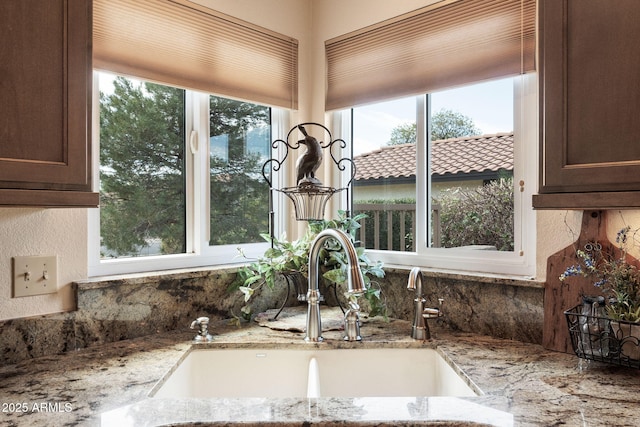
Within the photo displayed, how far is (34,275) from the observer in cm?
134

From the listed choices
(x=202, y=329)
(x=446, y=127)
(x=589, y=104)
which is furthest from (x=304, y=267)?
(x=589, y=104)

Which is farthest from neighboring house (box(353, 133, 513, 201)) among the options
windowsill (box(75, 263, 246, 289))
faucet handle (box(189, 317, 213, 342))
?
faucet handle (box(189, 317, 213, 342))

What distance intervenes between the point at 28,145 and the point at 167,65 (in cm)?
72

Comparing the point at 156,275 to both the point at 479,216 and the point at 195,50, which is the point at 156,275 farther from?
the point at 479,216

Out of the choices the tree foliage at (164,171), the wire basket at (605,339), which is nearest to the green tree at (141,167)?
the tree foliage at (164,171)

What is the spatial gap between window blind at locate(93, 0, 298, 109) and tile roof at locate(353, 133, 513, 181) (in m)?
0.47

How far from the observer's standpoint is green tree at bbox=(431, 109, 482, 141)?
1744mm

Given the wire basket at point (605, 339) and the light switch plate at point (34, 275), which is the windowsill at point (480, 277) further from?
the light switch plate at point (34, 275)

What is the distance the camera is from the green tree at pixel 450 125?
68.7 inches

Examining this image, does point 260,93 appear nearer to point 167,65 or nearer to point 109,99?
point 167,65

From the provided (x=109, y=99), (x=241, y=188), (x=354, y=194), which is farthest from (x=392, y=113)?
(x=109, y=99)

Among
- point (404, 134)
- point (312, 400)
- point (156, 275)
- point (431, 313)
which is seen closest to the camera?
point (312, 400)

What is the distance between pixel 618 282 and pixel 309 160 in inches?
40.1

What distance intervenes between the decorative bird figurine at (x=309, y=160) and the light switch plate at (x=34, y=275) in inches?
33.2
